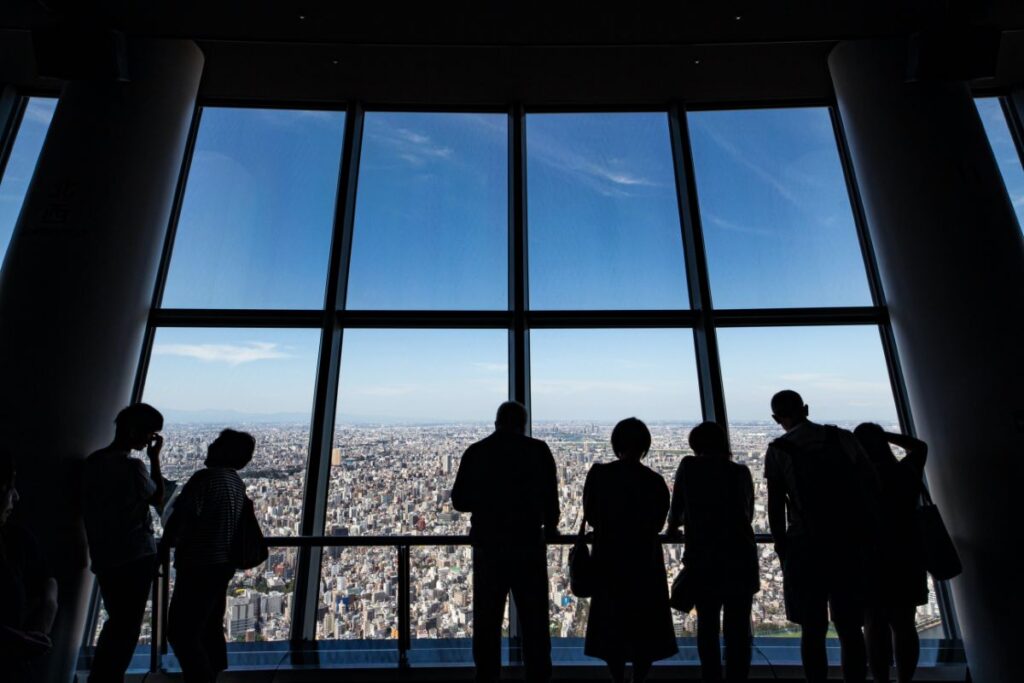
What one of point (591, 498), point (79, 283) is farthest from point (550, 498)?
point (79, 283)

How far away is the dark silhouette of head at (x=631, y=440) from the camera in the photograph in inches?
93.0

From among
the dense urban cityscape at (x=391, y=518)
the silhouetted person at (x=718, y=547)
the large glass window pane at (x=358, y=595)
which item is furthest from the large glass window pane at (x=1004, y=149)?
the large glass window pane at (x=358, y=595)

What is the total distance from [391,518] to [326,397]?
98 centimetres

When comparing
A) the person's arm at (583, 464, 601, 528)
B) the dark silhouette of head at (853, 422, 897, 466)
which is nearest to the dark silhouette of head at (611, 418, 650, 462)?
the person's arm at (583, 464, 601, 528)

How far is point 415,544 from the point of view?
9.45 feet

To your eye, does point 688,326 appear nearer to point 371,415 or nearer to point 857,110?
point 857,110

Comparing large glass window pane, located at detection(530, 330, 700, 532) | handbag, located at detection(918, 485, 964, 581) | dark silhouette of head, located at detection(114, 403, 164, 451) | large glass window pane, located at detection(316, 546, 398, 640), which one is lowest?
large glass window pane, located at detection(316, 546, 398, 640)

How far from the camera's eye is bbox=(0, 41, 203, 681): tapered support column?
9.31 ft

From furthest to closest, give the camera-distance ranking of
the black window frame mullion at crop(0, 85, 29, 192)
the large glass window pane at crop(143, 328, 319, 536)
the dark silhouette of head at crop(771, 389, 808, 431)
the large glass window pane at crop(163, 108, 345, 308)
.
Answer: the black window frame mullion at crop(0, 85, 29, 192)
the large glass window pane at crop(163, 108, 345, 308)
the large glass window pane at crop(143, 328, 319, 536)
the dark silhouette of head at crop(771, 389, 808, 431)

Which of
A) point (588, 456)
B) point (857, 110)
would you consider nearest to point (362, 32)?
point (588, 456)

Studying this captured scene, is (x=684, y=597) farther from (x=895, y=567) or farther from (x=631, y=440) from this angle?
(x=895, y=567)

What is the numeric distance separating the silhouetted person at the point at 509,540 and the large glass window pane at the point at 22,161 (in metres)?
4.29

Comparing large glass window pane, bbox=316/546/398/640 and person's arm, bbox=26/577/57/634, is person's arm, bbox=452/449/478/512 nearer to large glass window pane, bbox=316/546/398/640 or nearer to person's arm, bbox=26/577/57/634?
large glass window pane, bbox=316/546/398/640

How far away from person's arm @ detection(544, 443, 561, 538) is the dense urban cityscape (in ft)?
2.65
